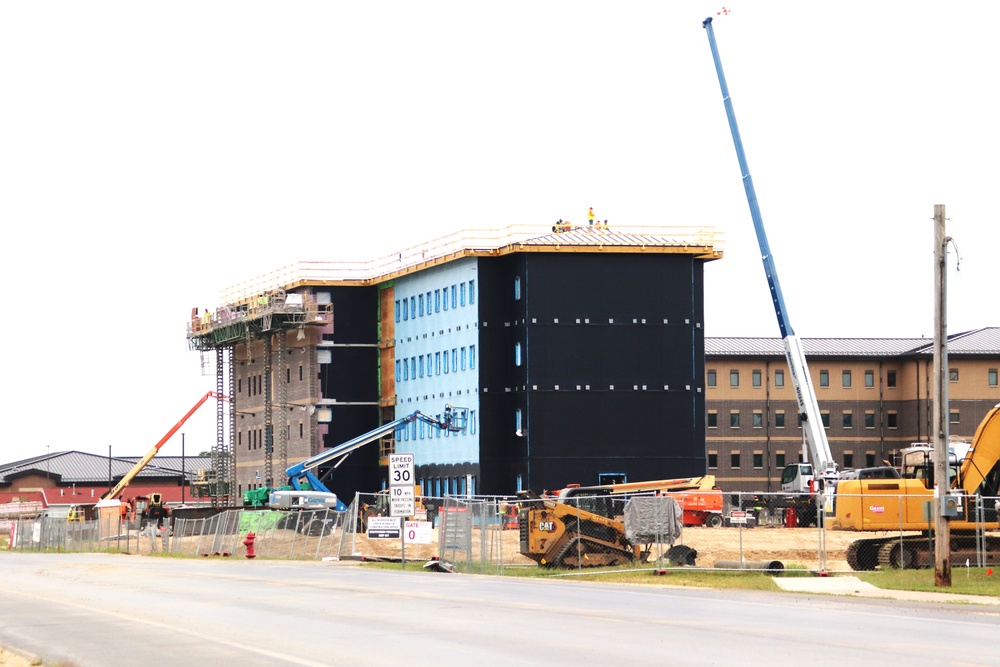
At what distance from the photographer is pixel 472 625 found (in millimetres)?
23141

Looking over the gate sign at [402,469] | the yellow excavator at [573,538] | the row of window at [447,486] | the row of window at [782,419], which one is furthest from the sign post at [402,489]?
the row of window at [782,419]

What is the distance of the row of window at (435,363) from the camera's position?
93062 mm

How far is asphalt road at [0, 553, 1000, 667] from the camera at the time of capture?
61.0ft

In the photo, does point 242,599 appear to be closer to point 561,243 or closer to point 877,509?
point 877,509

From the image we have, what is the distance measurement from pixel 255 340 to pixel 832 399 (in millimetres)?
44616

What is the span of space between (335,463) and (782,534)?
41.8m

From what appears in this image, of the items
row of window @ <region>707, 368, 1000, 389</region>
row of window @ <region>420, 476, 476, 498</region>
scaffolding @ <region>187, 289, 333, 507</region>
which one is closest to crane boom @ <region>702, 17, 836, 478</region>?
row of window @ <region>420, 476, 476, 498</region>

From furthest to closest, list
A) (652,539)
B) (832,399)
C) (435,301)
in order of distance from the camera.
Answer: (832,399)
(435,301)
(652,539)

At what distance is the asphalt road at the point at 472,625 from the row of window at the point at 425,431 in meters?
54.3

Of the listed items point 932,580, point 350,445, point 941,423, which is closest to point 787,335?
point 350,445

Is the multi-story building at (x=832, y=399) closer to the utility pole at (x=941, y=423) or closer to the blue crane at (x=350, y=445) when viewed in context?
the blue crane at (x=350, y=445)

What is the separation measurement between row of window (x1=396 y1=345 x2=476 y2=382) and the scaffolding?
5.65 meters

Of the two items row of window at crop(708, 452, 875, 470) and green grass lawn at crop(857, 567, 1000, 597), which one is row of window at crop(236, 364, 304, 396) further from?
green grass lawn at crop(857, 567, 1000, 597)

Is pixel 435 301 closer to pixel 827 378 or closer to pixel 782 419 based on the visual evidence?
pixel 782 419
